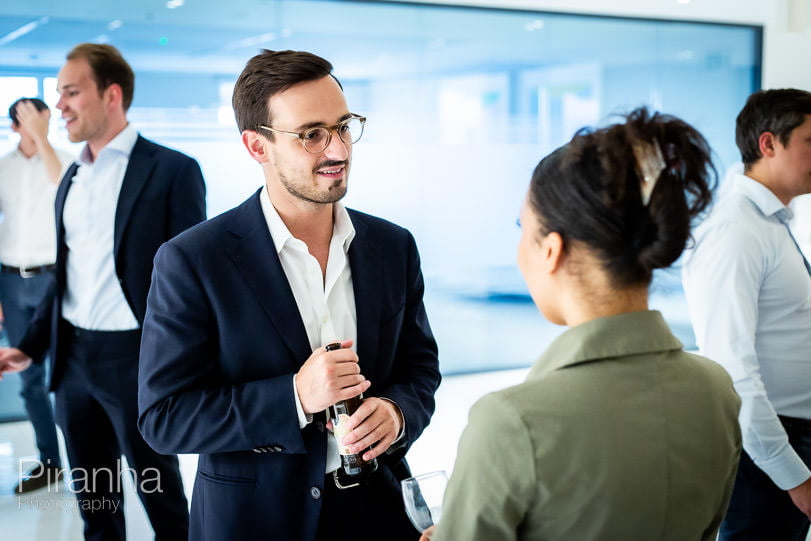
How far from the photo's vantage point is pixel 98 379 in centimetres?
285

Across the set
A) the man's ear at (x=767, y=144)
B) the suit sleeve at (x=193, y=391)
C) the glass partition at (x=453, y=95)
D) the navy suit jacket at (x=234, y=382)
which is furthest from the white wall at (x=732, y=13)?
the suit sleeve at (x=193, y=391)

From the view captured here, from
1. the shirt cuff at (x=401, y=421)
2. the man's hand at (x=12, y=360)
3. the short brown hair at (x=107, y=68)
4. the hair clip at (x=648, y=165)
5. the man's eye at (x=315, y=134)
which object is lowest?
the man's hand at (x=12, y=360)

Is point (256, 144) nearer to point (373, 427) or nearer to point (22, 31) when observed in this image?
point (373, 427)

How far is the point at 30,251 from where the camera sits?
4.26m

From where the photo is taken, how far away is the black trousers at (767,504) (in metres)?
2.21

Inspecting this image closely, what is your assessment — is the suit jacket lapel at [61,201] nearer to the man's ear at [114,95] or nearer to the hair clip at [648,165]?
the man's ear at [114,95]

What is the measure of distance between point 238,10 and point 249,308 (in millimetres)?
4026

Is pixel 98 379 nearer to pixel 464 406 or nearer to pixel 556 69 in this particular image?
pixel 464 406

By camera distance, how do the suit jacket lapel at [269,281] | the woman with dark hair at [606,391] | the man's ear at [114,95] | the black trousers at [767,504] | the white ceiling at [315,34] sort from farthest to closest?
the white ceiling at [315,34]
the man's ear at [114,95]
the black trousers at [767,504]
the suit jacket lapel at [269,281]
the woman with dark hair at [606,391]

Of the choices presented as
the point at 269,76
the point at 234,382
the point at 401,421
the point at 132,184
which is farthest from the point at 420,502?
the point at 132,184

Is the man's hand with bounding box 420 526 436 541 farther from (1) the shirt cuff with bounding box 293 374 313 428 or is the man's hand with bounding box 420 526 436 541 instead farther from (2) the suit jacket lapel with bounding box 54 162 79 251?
(2) the suit jacket lapel with bounding box 54 162 79 251

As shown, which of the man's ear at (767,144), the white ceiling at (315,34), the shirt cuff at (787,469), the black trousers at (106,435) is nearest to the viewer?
the shirt cuff at (787,469)

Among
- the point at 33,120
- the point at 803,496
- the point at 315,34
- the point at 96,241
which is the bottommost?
the point at 803,496

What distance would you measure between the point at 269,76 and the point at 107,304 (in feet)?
5.22
